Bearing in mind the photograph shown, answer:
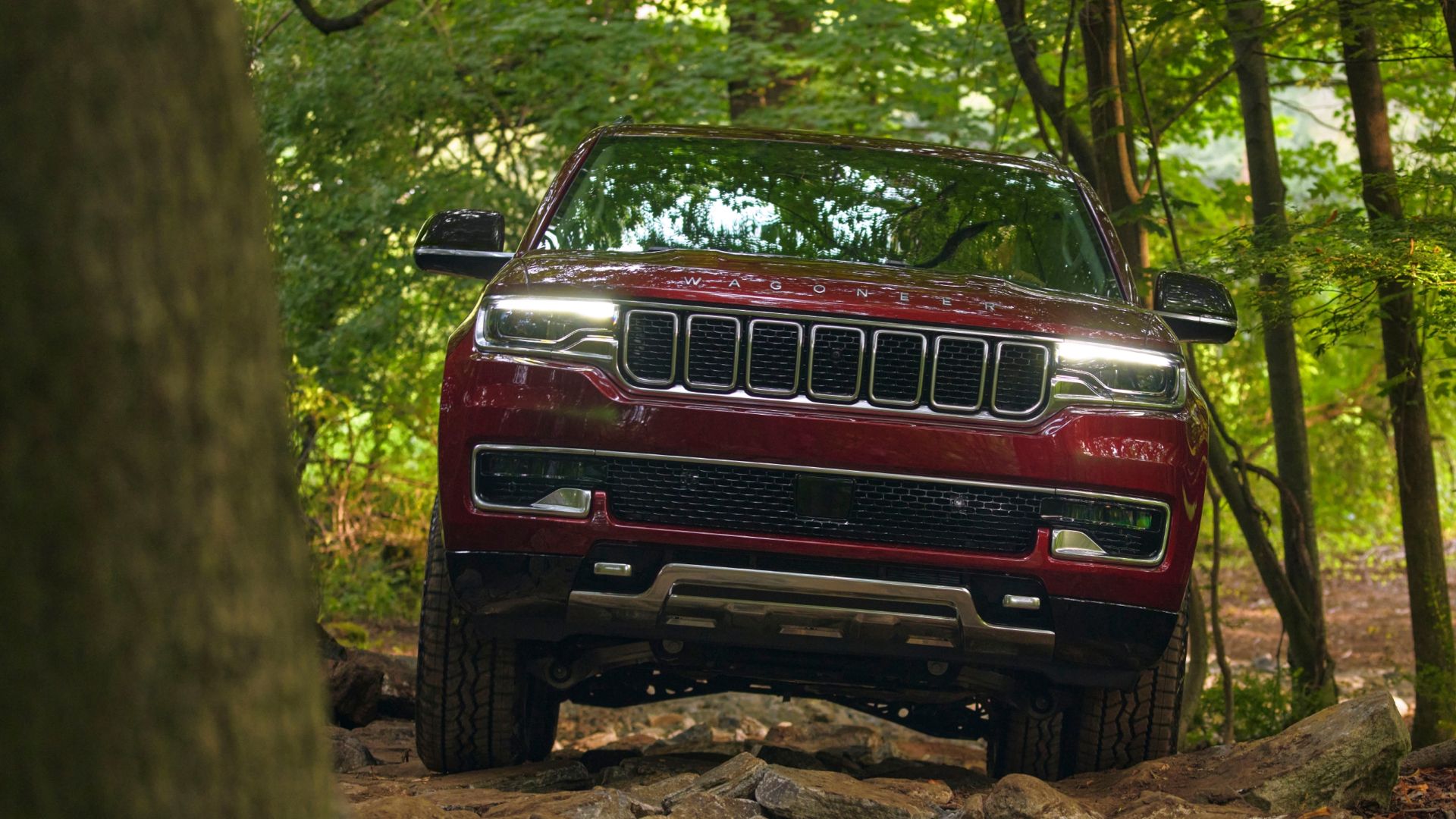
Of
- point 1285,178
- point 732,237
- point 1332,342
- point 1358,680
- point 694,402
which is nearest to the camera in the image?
point 694,402

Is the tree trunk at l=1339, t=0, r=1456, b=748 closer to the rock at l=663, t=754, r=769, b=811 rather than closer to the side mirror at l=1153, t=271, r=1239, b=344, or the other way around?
the side mirror at l=1153, t=271, r=1239, b=344

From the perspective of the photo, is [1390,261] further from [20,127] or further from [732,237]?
[20,127]

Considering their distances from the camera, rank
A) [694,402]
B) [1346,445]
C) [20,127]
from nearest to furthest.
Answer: [20,127]
[694,402]
[1346,445]

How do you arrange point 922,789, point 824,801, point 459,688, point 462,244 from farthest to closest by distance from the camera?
point 462,244, point 459,688, point 922,789, point 824,801

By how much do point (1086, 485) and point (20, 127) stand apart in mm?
2911

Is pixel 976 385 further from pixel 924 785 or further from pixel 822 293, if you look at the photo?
pixel 924 785

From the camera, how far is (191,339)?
1.47 meters

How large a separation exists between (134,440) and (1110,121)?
6.47 metres

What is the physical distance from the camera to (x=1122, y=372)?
12.8 ft

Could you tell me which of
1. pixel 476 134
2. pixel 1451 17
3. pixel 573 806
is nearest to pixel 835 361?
pixel 573 806

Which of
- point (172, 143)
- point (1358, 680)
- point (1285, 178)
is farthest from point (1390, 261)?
point (1285, 178)

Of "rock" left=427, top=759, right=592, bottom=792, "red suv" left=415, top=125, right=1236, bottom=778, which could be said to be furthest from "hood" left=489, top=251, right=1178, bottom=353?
"rock" left=427, top=759, right=592, bottom=792

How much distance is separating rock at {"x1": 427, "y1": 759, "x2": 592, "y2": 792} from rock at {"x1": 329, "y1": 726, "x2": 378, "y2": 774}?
748mm

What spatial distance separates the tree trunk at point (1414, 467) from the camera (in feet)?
19.3
